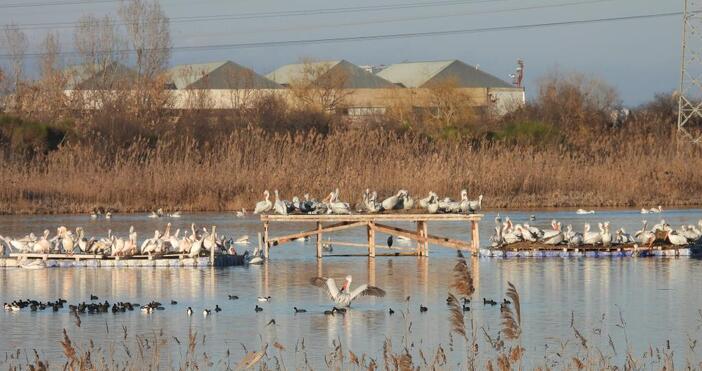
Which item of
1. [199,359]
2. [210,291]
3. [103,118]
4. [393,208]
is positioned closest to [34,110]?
[103,118]

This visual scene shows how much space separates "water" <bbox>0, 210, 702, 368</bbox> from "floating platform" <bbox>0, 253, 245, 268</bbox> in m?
0.40

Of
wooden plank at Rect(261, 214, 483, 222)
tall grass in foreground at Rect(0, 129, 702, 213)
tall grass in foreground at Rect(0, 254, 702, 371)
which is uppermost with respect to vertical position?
Answer: tall grass in foreground at Rect(0, 129, 702, 213)

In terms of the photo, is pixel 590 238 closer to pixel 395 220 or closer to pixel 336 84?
pixel 395 220

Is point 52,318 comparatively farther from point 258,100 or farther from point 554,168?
point 258,100

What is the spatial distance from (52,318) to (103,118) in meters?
29.1

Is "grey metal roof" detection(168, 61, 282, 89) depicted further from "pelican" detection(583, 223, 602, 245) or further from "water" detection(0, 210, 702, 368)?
"pelican" detection(583, 223, 602, 245)

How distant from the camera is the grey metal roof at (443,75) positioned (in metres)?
86.8

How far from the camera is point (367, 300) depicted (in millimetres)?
17562

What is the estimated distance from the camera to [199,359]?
12922 millimetres

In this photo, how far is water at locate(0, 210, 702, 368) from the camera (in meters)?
14.2

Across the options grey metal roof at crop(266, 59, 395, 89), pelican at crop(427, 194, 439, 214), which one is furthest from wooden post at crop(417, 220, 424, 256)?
grey metal roof at crop(266, 59, 395, 89)

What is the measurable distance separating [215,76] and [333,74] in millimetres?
6690

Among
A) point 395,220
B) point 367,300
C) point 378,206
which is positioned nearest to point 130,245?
point 378,206

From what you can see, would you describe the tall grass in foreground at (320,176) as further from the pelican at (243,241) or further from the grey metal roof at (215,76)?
the grey metal roof at (215,76)
